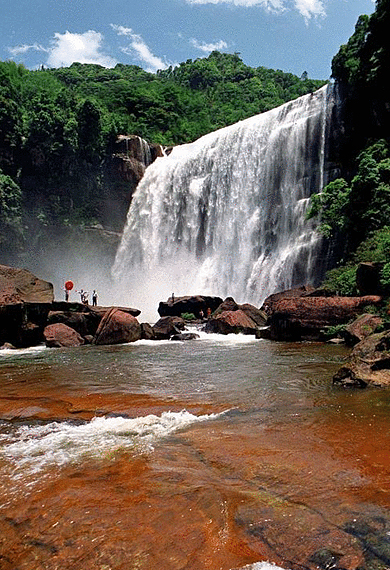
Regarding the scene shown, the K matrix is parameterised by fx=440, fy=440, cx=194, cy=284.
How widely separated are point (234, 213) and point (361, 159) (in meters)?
10.9

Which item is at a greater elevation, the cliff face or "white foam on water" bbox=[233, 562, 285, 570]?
the cliff face

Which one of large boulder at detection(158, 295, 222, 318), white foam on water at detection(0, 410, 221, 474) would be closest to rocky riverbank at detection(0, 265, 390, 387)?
large boulder at detection(158, 295, 222, 318)

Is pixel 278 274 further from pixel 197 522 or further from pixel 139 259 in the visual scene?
pixel 197 522

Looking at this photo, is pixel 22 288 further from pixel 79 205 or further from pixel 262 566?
pixel 79 205

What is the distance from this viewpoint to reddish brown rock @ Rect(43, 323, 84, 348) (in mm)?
16375

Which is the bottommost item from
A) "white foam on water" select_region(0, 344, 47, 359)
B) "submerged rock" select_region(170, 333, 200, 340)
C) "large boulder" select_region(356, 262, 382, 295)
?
"white foam on water" select_region(0, 344, 47, 359)

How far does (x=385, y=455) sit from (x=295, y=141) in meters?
28.4

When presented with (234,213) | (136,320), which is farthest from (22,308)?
(234,213)

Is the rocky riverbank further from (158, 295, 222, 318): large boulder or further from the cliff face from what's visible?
the cliff face

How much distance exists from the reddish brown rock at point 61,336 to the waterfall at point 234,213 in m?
13.4

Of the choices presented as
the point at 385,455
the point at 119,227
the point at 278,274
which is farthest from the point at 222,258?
the point at 385,455

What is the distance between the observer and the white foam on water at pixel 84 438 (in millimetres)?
4082

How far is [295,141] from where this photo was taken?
2953 centimetres

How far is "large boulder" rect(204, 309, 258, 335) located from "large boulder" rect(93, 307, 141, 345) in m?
3.35
